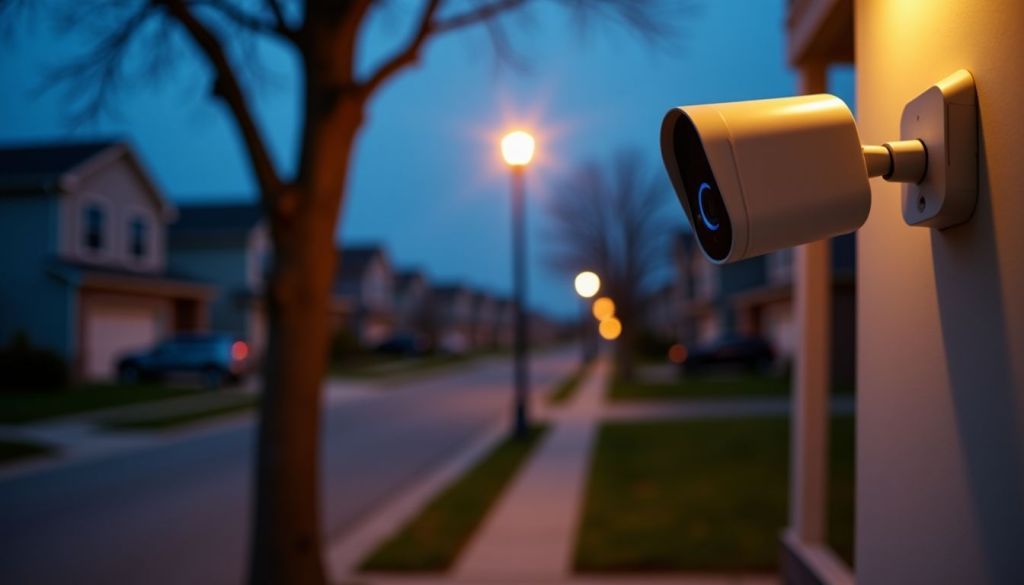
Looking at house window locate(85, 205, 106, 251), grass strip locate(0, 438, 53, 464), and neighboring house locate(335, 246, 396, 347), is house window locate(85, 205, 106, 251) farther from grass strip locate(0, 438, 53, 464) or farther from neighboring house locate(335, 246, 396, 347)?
neighboring house locate(335, 246, 396, 347)

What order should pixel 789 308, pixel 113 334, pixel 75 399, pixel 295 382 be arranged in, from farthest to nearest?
pixel 789 308 < pixel 113 334 < pixel 75 399 < pixel 295 382

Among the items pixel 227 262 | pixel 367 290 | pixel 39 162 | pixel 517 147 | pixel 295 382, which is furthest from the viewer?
pixel 367 290

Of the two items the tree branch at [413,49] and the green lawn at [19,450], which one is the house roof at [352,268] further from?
the tree branch at [413,49]

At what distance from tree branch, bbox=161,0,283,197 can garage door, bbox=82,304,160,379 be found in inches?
877

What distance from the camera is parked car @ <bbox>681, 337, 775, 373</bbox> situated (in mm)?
32156

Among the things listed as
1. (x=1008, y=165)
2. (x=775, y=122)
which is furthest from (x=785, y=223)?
(x=1008, y=165)

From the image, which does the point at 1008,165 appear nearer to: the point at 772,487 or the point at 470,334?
the point at 772,487

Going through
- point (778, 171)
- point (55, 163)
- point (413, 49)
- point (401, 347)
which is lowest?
point (401, 347)

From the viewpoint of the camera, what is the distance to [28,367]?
20.9 meters

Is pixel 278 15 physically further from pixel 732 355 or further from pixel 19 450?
pixel 732 355

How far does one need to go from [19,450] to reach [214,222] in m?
24.9

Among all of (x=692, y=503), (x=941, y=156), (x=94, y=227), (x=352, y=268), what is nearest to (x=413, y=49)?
(x=941, y=156)

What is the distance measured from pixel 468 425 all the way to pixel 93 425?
8.18 m

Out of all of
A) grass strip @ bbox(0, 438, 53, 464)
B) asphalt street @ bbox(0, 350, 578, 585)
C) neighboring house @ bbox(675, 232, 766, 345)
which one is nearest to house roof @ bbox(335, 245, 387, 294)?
neighboring house @ bbox(675, 232, 766, 345)
